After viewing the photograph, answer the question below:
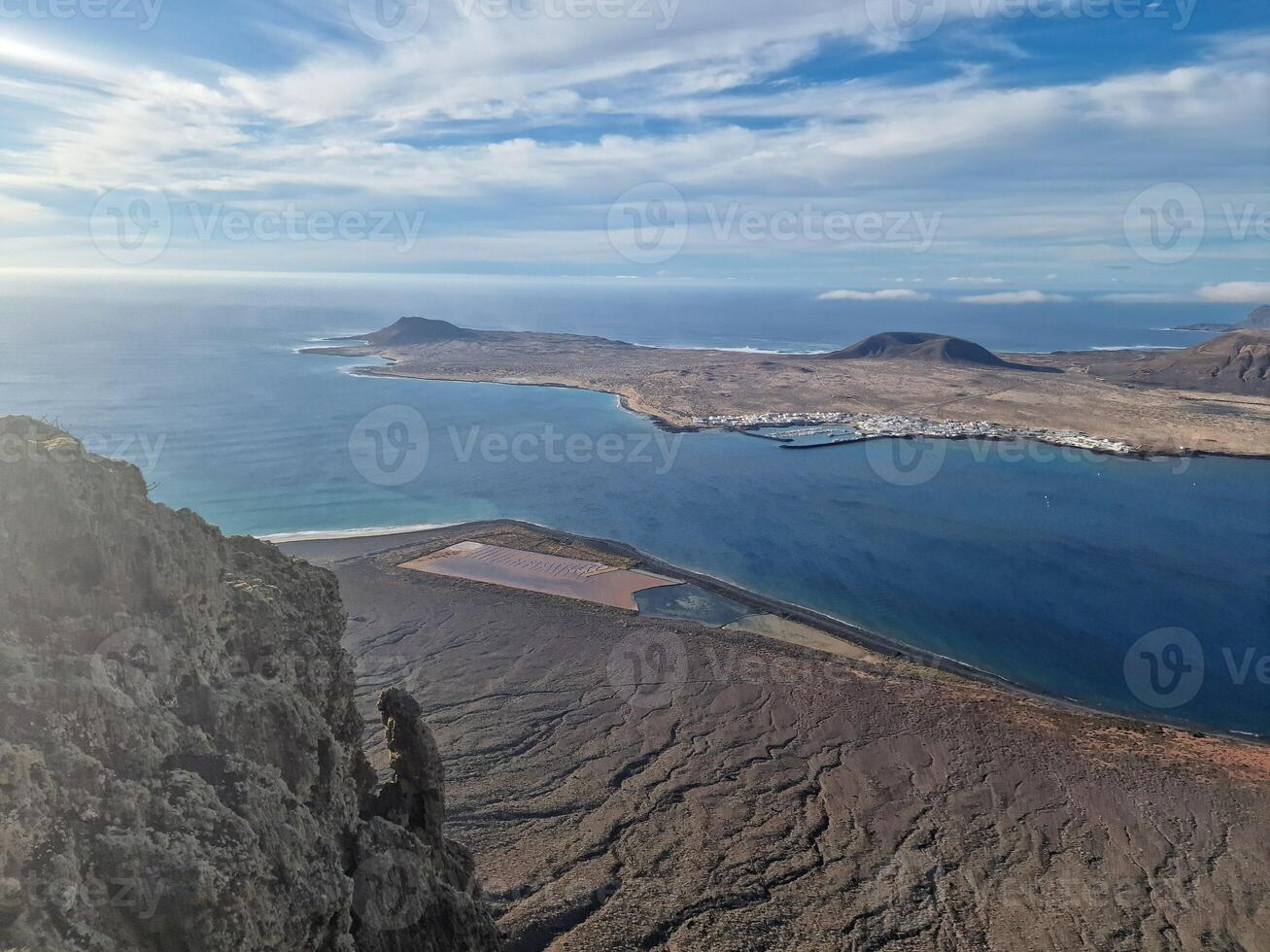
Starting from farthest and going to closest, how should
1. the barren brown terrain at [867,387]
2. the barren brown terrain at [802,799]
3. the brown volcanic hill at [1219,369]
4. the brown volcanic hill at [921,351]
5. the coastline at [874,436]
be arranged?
the brown volcanic hill at [921,351], the brown volcanic hill at [1219,369], the barren brown terrain at [867,387], the coastline at [874,436], the barren brown terrain at [802,799]

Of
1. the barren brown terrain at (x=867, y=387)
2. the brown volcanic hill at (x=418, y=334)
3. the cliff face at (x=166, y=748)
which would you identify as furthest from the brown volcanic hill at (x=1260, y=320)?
the cliff face at (x=166, y=748)

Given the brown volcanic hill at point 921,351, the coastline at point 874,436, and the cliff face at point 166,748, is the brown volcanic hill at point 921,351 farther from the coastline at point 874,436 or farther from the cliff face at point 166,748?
the cliff face at point 166,748

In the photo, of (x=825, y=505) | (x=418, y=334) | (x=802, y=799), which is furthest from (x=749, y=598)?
(x=418, y=334)

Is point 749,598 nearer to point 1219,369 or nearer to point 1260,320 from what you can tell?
point 1219,369

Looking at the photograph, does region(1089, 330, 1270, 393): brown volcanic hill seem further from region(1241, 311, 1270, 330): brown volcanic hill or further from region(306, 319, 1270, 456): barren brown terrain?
region(1241, 311, 1270, 330): brown volcanic hill

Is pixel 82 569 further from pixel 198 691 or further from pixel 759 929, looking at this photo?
pixel 759 929

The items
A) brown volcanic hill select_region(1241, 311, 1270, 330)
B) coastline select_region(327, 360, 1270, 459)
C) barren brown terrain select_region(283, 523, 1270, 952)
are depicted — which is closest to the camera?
barren brown terrain select_region(283, 523, 1270, 952)

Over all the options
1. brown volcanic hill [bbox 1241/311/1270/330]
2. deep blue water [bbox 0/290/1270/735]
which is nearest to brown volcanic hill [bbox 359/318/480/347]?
deep blue water [bbox 0/290/1270/735]
